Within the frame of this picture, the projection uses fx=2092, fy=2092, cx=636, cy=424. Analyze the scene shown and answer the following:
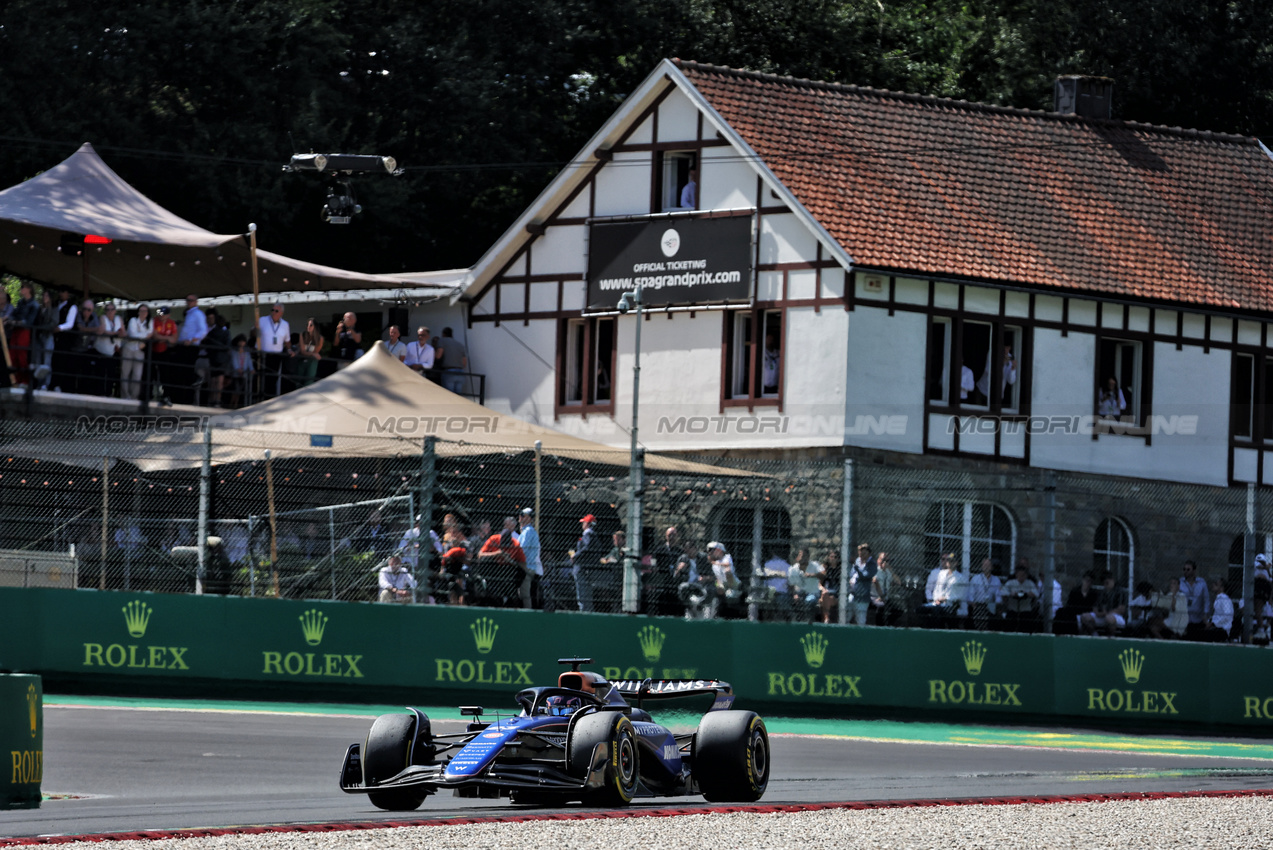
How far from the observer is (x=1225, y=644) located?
2377 cm

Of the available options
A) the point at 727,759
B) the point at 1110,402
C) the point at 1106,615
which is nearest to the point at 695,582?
the point at 1106,615

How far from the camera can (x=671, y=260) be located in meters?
35.1

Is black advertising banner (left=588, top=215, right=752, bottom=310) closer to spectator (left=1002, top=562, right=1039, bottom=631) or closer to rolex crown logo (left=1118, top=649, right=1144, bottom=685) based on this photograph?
spectator (left=1002, top=562, right=1039, bottom=631)

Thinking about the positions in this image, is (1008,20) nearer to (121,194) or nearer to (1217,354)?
(1217,354)

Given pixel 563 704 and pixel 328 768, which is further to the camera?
pixel 328 768

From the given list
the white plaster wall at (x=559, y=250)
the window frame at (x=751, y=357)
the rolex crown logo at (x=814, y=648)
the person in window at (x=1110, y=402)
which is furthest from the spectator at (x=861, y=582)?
the white plaster wall at (x=559, y=250)

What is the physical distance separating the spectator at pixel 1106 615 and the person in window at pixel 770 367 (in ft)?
36.4

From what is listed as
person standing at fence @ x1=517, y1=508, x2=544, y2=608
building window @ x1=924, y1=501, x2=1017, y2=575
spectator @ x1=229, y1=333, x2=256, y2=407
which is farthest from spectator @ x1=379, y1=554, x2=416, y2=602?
spectator @ x1=229, y1=333, x2=256, y2=407

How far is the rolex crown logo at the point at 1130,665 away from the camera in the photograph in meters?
23.4

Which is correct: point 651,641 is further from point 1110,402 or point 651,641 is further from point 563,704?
point 1110,402

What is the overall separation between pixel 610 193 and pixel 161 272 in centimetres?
851

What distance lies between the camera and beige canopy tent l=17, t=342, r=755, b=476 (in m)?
20.8

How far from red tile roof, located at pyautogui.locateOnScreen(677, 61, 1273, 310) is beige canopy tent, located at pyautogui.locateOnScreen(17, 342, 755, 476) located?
8.52 meters

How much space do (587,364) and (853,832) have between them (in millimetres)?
25253
